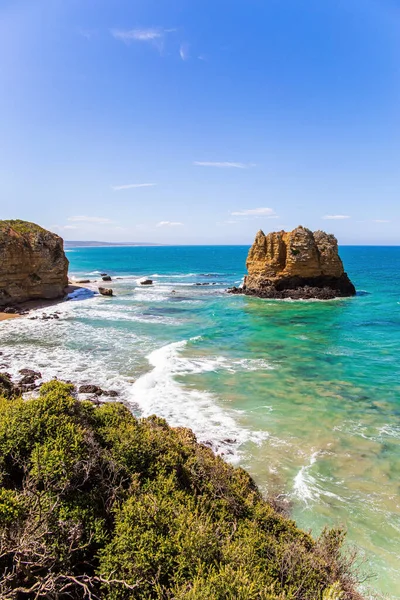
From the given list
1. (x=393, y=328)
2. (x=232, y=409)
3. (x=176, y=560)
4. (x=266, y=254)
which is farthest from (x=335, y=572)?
(x=266, y=254)

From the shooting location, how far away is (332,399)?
1944cm

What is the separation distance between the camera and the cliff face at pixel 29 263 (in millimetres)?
41375

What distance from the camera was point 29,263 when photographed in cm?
4419

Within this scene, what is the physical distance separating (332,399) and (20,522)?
55.5 feet

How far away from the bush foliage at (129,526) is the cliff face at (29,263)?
1421 inches

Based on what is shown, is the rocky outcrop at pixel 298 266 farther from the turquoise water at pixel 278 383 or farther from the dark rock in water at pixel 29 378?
the dark rock in water at pixel 29 378

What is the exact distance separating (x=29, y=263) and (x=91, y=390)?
30.6m

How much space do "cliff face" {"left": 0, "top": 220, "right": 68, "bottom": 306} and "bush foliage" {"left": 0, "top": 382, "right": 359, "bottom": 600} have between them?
118 feet

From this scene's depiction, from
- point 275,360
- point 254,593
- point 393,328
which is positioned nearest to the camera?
point 254,593

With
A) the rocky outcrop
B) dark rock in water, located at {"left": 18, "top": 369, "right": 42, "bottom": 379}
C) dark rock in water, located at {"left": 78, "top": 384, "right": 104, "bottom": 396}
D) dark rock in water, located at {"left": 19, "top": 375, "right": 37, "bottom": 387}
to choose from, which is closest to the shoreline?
dark rock in water, located at {"left": 18, "top": 369, "right": 42, "bottom": 379}

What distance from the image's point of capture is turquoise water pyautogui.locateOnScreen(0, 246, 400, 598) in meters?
12.1

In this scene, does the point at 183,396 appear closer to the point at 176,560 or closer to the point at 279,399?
the point at 279,399

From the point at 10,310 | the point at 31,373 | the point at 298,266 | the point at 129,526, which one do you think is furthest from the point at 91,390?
the point at 298,266

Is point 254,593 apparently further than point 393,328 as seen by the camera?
No
